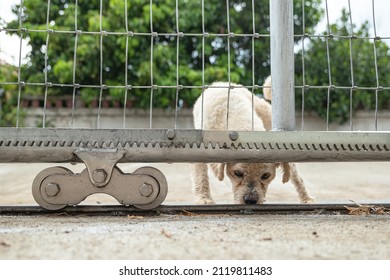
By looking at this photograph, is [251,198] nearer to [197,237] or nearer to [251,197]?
[251,197]

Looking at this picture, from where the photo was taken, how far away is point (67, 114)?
30.9ft

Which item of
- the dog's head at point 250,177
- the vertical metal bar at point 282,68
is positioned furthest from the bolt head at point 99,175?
the dog's head at point 250,177

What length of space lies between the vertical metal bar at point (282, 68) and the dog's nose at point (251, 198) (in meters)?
0.96

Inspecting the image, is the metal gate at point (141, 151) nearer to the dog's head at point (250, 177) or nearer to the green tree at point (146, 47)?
the dog's head at point (250, 177)

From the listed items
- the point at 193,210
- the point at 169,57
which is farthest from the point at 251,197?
the point at 169,57

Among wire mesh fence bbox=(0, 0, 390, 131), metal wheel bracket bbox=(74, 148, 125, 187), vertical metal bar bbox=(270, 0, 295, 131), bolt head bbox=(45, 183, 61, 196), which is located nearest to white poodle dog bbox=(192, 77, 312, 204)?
vertical metal bar bbox=(270, 0, 295, 131)

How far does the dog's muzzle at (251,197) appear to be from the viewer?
117 inches

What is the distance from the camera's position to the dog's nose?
117 inches

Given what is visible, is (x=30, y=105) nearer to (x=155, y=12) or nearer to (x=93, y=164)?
(x=155, y=12)

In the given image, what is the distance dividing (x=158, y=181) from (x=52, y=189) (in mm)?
373

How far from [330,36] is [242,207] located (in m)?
0.75

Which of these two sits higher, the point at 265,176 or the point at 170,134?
the point at 170,134

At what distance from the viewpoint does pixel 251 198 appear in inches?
118
